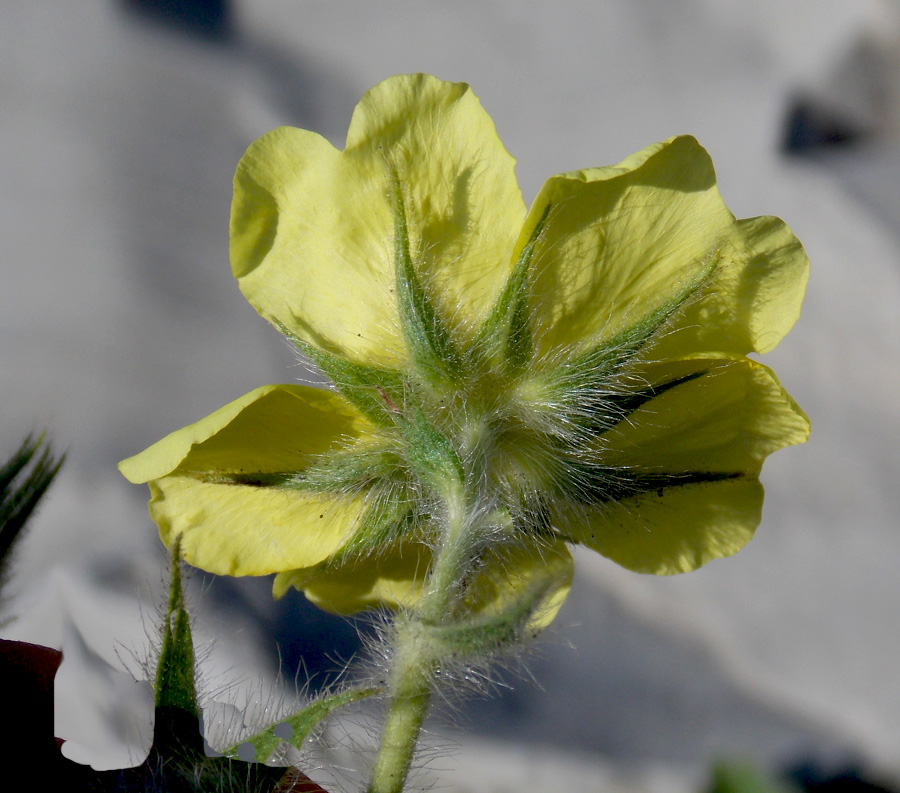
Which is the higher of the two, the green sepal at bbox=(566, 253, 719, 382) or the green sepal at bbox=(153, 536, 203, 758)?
the green sepal at bbox=(566, 253, 719, 382)

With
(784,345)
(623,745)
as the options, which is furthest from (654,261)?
(623,745)

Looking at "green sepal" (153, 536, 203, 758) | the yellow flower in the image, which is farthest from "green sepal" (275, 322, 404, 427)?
"green sepal" (153, 536, 203, 758)

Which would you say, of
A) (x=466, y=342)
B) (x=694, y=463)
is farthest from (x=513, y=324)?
(x=694, y=463)

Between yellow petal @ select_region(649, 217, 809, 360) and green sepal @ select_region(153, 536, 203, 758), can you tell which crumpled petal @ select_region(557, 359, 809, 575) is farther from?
green sepal @ select_region(153, 536, 203, 758)

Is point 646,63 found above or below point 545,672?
above

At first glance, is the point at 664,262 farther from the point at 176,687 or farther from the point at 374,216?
the point at 176,687

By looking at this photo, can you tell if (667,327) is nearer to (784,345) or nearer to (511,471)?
(511,471)
